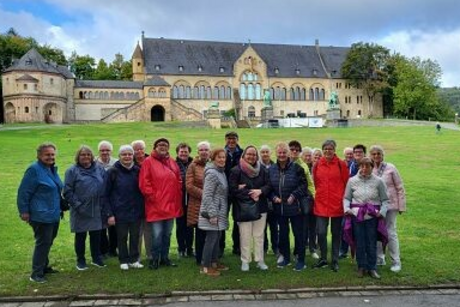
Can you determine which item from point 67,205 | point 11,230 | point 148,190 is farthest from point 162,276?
point 11,230

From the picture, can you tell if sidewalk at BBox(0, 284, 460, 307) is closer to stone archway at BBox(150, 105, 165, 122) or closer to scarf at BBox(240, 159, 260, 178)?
scarf at BBox(240, 159, 260, 178)

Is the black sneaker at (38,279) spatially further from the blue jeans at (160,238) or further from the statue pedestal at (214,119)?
the statue pedestal at (214,119)

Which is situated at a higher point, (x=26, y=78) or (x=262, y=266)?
(x=26, y=78)

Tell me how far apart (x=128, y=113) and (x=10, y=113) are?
15937 millimetres

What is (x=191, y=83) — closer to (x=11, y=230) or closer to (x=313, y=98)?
(x=313, y=98)

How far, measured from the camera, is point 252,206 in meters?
7.43

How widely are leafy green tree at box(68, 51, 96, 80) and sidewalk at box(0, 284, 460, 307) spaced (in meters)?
81.9

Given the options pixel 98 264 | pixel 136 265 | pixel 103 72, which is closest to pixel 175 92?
pixel 103 72

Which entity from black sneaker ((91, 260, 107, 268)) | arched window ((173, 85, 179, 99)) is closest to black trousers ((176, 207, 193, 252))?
black sneaker ((91, 260, 107, 268))

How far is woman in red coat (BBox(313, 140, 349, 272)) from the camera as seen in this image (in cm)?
770

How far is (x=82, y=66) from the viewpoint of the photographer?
276 ft

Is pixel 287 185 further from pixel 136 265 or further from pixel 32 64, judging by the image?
pixel 32 64

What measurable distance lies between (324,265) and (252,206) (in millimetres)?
1725

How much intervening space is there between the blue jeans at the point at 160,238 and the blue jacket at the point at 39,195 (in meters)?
1.56
